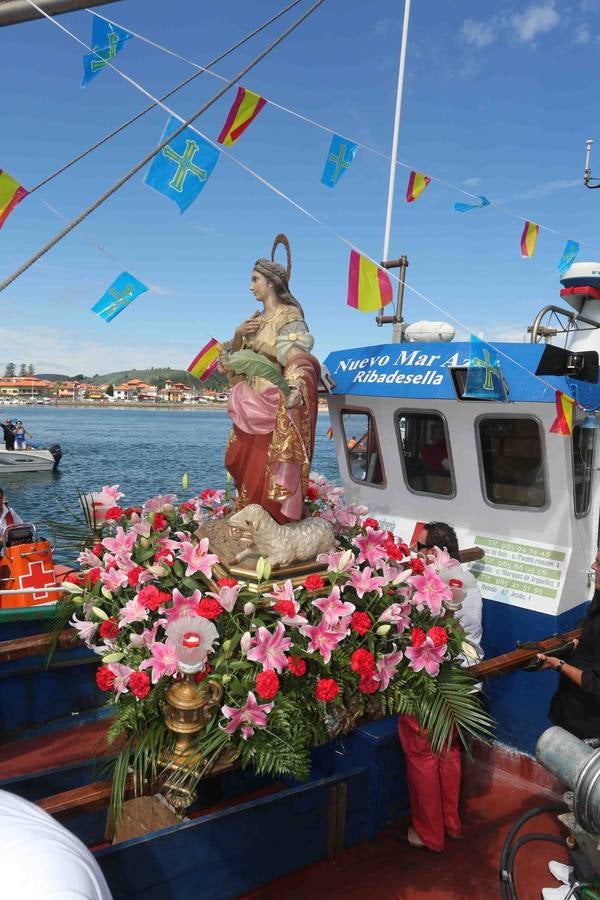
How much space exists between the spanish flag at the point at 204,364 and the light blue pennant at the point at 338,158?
2319 millimetres

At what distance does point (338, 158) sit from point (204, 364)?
2.66 metres

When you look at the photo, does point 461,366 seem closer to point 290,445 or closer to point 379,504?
point 379,504

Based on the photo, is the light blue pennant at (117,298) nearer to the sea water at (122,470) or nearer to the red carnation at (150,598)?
the red carnation at (150,598)

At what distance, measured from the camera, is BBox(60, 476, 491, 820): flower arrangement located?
2.60m

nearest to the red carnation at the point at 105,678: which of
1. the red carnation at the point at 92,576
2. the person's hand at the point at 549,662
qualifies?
the red carnation at the point at 92,576

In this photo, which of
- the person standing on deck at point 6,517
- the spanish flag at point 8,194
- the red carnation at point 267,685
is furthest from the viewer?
the person standing on deck at point 6,517

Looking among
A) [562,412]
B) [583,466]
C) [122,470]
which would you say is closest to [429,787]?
[562,412]

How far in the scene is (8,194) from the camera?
147 inches

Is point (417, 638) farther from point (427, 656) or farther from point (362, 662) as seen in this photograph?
point (362, 662)

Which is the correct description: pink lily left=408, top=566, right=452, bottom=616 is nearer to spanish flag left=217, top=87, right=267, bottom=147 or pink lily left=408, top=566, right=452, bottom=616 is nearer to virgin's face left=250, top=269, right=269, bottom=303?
virgin's face left=250, top=269, right=269, bottom=303

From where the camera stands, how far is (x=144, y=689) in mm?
2543

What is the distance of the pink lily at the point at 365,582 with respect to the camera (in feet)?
10.0

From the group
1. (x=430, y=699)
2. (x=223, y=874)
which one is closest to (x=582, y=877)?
(x=430, y=699)

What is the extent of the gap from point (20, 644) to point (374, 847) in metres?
2.66
